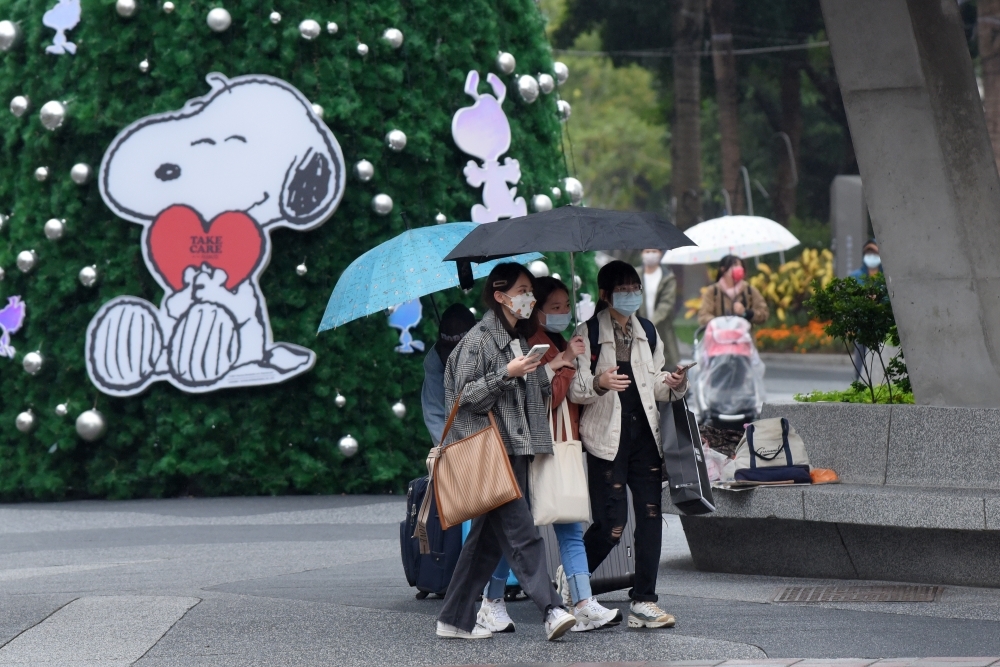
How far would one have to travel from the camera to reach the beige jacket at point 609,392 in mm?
6716

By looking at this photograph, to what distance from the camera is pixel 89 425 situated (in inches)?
468

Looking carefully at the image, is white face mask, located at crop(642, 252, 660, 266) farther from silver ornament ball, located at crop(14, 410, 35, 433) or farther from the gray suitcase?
the gray suitcase

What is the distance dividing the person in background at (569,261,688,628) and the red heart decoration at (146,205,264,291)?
216 inches

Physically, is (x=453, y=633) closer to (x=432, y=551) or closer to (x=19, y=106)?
(x=432, y=551)

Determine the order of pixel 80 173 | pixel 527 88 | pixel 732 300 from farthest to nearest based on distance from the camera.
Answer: pixel 732 300 < pixel 527 88 < pixel 80 173

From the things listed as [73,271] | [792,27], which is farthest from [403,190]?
[792,27]

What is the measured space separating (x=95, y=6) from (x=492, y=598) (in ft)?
22.4

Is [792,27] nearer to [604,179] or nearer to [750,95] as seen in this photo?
[750,95]

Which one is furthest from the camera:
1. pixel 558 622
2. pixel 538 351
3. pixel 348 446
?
pixel 348 446

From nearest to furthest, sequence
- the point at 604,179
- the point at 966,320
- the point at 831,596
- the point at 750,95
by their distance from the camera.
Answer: the point at 831,596
the point at 966,320
the point at 750,95
the point at 604,179

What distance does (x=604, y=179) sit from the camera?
65.9 m

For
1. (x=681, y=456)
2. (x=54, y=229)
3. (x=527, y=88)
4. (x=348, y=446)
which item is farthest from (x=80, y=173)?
(x=681, y=456)

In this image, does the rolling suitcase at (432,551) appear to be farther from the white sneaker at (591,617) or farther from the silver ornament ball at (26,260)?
the silver ornament ball at (26,260)

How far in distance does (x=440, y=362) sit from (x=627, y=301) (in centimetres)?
123
